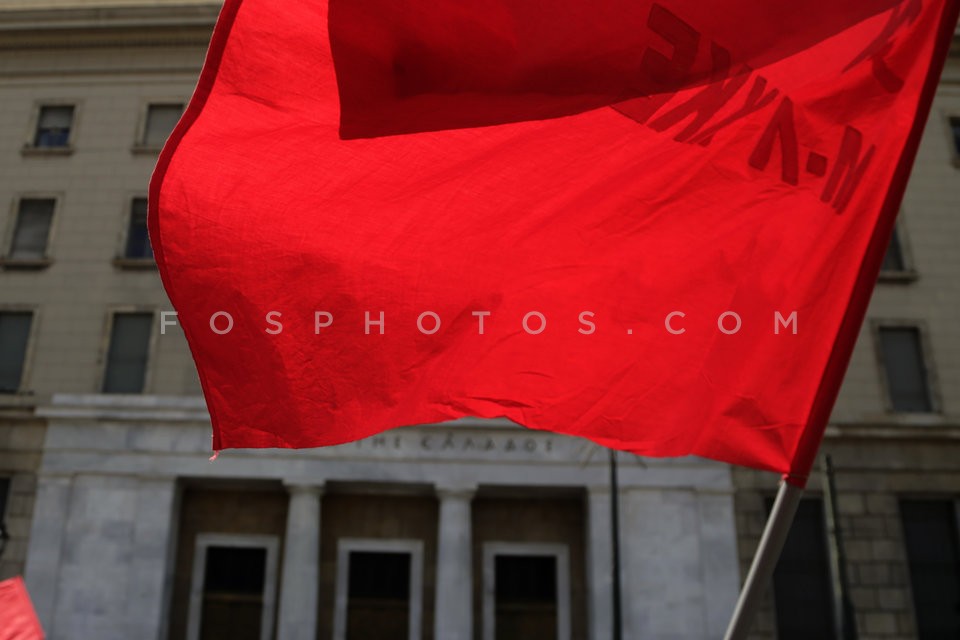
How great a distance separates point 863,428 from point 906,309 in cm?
352

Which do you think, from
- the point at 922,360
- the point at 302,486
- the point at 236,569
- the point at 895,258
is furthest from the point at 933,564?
the point at 236,569

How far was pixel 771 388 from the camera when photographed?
4.09 meters

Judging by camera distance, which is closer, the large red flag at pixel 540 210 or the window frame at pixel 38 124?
the large red flag at pixel 540 210

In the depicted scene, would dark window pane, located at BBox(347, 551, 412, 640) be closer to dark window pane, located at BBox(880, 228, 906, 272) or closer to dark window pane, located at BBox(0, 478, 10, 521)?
dark window pane, located at BBox(0, 478, 10, 521)

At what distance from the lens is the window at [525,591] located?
2323cm

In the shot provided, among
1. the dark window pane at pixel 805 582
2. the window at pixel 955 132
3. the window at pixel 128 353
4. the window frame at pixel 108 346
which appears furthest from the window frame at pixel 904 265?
the window at pixel 128 353

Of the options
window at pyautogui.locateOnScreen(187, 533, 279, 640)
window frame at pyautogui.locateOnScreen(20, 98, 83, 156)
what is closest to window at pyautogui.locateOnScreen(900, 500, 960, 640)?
window at pyautogui.locateOnScreen(187, 533, 279, 640)

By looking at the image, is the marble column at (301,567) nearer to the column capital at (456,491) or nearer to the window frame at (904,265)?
the column capital at (456,491)

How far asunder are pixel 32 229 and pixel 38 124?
3.26 metres

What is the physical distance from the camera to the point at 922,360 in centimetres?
2422

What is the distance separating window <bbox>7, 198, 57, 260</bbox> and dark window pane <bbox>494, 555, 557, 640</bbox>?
1471 centimetres

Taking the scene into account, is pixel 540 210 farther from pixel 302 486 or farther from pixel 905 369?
pixel 905 369

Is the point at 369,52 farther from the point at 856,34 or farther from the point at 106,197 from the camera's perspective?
the point at 106,197

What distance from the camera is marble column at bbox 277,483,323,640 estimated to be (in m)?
22.2
